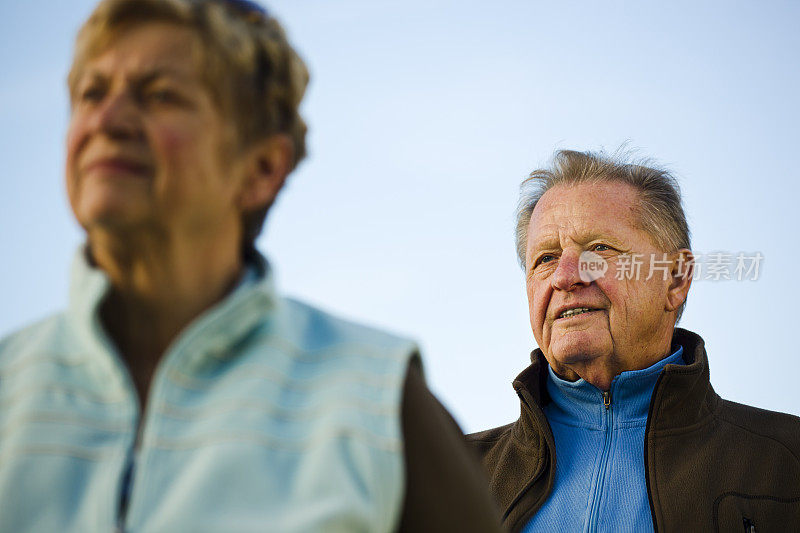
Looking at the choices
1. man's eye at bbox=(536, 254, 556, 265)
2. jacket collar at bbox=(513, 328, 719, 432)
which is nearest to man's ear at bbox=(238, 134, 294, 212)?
jacket collar at bbox=(513, 328, 719, 432)

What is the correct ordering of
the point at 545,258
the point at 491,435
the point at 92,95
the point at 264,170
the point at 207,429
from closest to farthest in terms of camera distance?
the point at 207,429 < the point at 92,95 < the point at 264,170 < the point at 545,258 < the point at 491,435

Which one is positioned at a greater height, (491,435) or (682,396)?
(682,396)

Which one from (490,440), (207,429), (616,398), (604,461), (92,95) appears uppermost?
(92,95)

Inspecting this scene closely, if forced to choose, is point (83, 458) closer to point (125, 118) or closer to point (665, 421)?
point (125, 118)

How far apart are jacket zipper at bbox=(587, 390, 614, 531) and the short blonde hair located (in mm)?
2105

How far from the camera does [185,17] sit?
1.71 metres

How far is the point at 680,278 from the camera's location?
4.28 meters

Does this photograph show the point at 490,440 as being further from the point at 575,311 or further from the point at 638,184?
the point at 638,184

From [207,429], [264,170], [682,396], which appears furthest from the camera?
[682,396]

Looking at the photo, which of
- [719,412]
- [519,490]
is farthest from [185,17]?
[719,412]

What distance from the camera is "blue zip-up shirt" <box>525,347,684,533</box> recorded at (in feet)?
11.1

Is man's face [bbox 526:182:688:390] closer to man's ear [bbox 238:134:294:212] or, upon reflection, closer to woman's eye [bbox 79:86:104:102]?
man's ear [bbox 238:134:294:212]

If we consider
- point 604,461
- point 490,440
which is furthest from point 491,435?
point 604,461

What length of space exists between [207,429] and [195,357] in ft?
0.48
